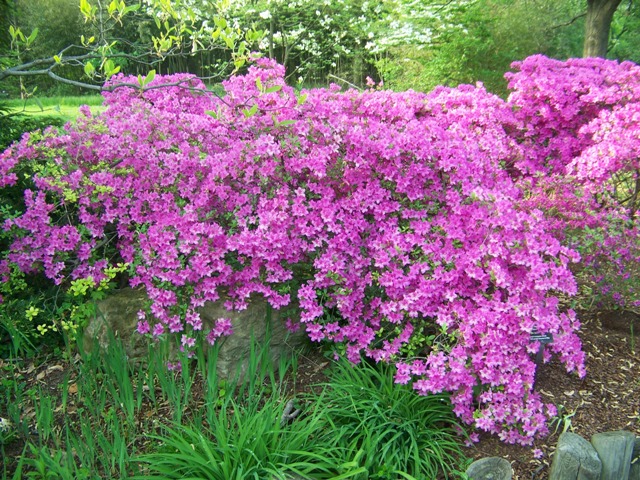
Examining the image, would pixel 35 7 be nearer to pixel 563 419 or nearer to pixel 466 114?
pixel 466 114

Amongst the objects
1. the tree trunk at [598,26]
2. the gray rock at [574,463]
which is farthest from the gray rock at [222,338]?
the tree trunk at [598,26]

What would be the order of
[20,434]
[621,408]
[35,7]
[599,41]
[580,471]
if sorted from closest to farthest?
[580,471] → [20,434] → [621,408] → [599,41] → [35,7]

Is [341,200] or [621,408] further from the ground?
[341,200]

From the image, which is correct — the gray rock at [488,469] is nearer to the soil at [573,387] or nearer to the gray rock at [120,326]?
the soil at [573,387]

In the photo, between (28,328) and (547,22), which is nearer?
(28,328)

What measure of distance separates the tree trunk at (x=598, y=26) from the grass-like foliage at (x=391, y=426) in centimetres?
805

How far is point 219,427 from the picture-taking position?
2.17 metres

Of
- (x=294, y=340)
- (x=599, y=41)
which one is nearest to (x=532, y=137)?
(x=294, y=340)

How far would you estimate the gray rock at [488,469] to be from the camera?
6.97 feet

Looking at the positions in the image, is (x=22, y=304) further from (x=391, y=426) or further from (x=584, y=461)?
(x=584, y=461)

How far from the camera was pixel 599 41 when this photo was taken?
27.9 feet

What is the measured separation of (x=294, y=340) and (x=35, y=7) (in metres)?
26.1

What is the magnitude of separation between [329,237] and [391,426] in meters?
1.04

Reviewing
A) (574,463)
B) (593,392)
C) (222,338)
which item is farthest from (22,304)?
(593,392)
